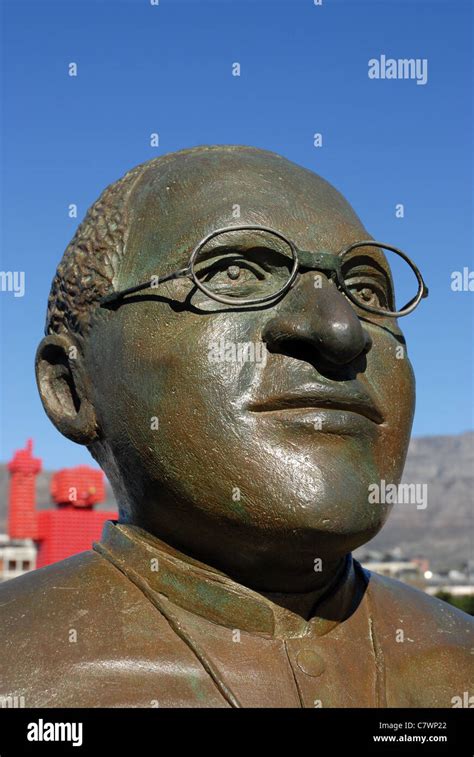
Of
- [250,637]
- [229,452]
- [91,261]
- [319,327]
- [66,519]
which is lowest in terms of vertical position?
[66,519]

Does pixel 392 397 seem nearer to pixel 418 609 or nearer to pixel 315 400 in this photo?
pixel 315 400

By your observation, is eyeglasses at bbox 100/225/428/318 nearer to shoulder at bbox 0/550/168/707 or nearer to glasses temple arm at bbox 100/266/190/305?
glasses temple arm at bbox 100/266/190/305

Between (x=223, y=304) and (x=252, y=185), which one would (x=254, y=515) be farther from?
(x=252, y=185)

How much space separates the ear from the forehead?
1.32 ft

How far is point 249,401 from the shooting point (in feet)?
11.2

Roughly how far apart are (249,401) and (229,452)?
0.19 m

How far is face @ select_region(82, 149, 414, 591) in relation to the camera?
3400 millimetres

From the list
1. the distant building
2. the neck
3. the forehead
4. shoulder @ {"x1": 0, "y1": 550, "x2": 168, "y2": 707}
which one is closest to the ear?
the forehead

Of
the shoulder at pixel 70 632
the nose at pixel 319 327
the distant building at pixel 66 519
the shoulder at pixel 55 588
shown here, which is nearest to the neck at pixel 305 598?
the shoulder at pixel 70 632

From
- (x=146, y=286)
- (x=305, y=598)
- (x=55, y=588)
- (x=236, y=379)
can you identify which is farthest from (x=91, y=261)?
(x=305, y=598)

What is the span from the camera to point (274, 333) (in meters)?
3.49

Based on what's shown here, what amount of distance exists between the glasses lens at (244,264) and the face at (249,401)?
2 cm

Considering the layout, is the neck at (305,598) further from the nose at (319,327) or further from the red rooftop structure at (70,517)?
the red rooftop structure at (70,517)
